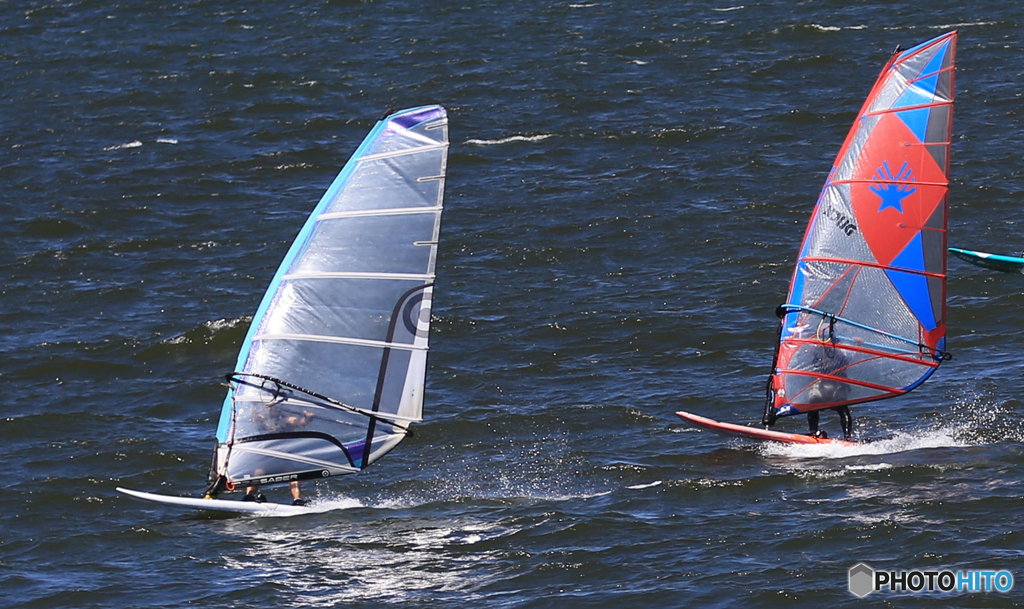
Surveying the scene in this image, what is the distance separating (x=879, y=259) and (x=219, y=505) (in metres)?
12.4

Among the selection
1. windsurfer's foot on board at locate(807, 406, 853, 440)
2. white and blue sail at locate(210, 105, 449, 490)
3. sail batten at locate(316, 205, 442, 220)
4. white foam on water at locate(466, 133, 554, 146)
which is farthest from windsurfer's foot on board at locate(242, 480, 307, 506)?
white foam on water at locate(466, 133, 554, 146)

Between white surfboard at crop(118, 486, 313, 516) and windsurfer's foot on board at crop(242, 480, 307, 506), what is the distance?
7.5 inches

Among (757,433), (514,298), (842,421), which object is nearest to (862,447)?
(842,421)

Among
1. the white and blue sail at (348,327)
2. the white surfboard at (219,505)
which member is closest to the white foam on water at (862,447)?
the white and blue sail at (348,327)

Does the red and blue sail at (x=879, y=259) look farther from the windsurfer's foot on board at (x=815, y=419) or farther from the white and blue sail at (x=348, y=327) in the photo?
the white and blue sail at (x=348, y=327)

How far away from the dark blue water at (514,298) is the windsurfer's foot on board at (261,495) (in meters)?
0.38

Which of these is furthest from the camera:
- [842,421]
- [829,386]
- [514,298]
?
[514,298]

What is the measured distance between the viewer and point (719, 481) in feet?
76.6

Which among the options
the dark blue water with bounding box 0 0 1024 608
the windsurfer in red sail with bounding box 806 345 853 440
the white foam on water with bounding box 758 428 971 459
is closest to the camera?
the dark blue water with bounding box 0 0 1024 608

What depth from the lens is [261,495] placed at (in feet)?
73.6

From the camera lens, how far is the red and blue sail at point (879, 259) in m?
24.5

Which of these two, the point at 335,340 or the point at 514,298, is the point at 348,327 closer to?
the point at 335,340

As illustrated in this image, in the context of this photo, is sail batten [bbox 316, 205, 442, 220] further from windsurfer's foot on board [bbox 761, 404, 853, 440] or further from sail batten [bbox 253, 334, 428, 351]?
windsurfer's foot on board [bbox 761, 404, 853, 440]

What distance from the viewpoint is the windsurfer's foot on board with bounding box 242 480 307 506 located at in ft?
73.2
